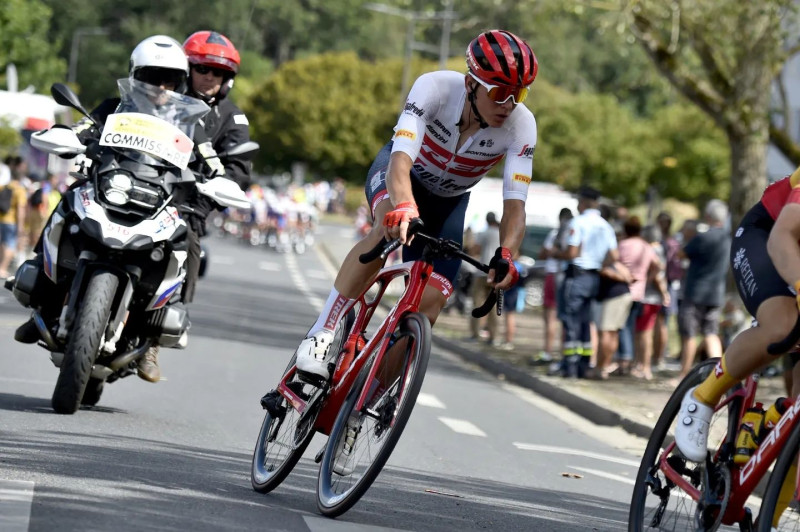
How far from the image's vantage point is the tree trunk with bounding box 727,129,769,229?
20828 millimetres

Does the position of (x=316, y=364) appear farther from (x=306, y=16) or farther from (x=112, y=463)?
(x=306, y=16)

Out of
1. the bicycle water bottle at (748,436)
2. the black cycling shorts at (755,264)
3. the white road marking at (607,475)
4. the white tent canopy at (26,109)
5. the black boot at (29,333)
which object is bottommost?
the white tent canopy at (26,109)

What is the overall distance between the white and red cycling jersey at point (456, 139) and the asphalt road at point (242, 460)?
56.8 inches

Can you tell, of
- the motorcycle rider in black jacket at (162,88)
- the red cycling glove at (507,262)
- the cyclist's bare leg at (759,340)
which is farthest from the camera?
the motorcycle rider in black jacket at (162,88)

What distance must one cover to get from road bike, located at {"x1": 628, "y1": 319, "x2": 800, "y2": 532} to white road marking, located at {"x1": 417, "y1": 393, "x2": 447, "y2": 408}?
7005 mm

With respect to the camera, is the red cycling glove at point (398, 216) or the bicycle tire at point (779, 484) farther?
the red cycling glove at point (398, 216)

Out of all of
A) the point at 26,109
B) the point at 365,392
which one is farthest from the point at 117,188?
the point at 26,109

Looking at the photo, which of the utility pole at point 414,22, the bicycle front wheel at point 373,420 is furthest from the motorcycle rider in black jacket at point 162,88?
the utility pole at point 414,22

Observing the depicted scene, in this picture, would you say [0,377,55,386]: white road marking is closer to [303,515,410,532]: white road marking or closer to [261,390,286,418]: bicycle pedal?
[261,390,286,418]: bicycle pedal

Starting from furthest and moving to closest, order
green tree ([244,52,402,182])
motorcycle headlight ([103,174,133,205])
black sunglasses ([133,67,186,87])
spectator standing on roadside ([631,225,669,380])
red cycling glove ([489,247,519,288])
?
1. green tree ([244,52,402,182])
2. spectator standing on roadside ([631,225,669,380])
3. black sunglasses ([133,67,186,87])
4. motorcycle headlight ([103,174,133,205])
5. red cycling glove ([489,247,519,288])

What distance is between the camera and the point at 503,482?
830cm

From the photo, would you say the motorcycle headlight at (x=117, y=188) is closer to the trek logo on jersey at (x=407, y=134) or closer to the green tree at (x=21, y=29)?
the trek logo on jersey at (x=407, y=134)

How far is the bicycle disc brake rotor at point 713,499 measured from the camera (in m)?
5.34

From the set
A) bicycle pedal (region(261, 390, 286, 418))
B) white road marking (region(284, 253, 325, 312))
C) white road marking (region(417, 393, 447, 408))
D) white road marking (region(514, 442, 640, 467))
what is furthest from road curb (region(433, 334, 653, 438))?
bicycle pedal (region(261, 390, 286, 418))
